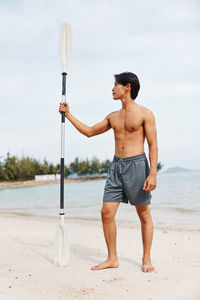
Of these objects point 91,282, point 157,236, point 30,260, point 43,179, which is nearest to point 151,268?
point 91,282

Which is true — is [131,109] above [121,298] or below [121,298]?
above

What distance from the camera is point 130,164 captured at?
144 inches

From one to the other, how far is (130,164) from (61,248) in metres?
1.27

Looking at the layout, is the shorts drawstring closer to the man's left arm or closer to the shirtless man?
the shirtless man

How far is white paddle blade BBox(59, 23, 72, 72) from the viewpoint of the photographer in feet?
14.1

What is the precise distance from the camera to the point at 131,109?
3750mm

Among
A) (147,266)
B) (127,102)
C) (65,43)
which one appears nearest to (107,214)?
(147,266)

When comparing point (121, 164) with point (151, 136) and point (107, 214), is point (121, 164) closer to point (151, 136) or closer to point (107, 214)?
point (151, 136)

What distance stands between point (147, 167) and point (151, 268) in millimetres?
1068

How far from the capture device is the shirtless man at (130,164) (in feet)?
11.9

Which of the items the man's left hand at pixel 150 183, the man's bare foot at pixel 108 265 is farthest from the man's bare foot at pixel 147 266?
the man's left hand at pixel 150 183

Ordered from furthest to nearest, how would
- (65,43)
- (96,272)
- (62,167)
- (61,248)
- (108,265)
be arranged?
(65,43) → (62,167) → (61,248) → (108,265) → (96,272)

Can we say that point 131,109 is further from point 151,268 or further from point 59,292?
point 59,292

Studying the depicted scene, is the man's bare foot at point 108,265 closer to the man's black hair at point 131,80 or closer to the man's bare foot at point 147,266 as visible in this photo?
the man's bare foot at point 147,266
